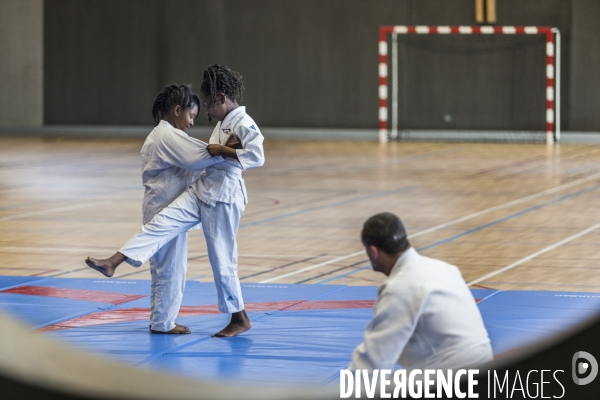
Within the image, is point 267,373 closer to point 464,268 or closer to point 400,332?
point 400,332

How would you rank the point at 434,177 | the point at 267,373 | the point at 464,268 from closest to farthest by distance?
1. the point at 267,373
2. the point at 464,268
3. the point at 434,177

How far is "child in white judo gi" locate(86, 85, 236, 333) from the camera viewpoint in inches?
246

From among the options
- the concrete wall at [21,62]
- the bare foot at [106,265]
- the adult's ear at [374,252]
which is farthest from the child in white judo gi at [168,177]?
the concrete wall at [21,62]

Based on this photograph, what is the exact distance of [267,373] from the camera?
537 centimetres

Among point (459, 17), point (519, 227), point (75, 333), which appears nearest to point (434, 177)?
point (519, 227)

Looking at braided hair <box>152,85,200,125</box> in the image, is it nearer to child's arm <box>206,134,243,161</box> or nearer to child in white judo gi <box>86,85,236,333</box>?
child in white judo gi <box>86,85,236,333</box>

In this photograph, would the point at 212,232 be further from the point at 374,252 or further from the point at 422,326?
the point at 422,326

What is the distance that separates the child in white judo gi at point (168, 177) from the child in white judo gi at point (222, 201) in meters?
0.10

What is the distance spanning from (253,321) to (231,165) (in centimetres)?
112

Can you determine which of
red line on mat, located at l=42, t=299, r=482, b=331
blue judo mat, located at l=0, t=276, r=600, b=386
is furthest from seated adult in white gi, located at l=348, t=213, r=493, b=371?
red line on mat, located at l=42, t=299, r=482, b=331

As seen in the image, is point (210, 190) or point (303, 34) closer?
point (210, 190)

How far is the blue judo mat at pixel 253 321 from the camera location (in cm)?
559

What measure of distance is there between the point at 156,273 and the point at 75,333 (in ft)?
2.09

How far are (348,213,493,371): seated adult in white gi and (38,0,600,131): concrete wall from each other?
70.1ft
